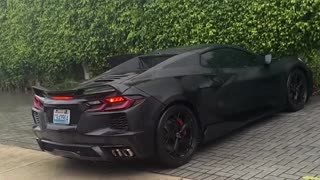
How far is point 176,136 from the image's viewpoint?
5.52m

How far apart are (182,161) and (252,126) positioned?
1.92 meters

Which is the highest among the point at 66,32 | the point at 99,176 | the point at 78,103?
the point at 66,32

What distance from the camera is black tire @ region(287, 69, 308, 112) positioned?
7598 millimetres

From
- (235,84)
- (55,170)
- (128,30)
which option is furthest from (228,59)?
(128,30)

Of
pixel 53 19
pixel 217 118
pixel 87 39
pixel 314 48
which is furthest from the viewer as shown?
pixel 53 19

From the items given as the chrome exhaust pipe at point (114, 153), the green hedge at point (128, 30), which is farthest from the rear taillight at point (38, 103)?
the green hedge at point (128, 30)

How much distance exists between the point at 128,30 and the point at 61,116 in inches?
212

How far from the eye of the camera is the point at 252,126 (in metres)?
7.09

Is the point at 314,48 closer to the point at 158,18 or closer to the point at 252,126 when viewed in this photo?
the point at 252,126

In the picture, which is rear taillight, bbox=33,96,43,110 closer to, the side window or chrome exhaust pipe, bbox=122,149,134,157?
chrome exhaust pipe, bbox=122,149,134,157

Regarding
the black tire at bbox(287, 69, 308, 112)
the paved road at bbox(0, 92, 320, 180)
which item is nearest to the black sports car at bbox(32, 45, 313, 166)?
the paved road at bbox(0, 92, 320, 180)

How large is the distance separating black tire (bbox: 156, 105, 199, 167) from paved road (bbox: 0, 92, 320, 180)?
0.43 ft

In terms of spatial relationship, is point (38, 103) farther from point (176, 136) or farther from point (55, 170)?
point (176, 136)

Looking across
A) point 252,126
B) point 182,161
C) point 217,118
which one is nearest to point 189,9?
point 252,126
